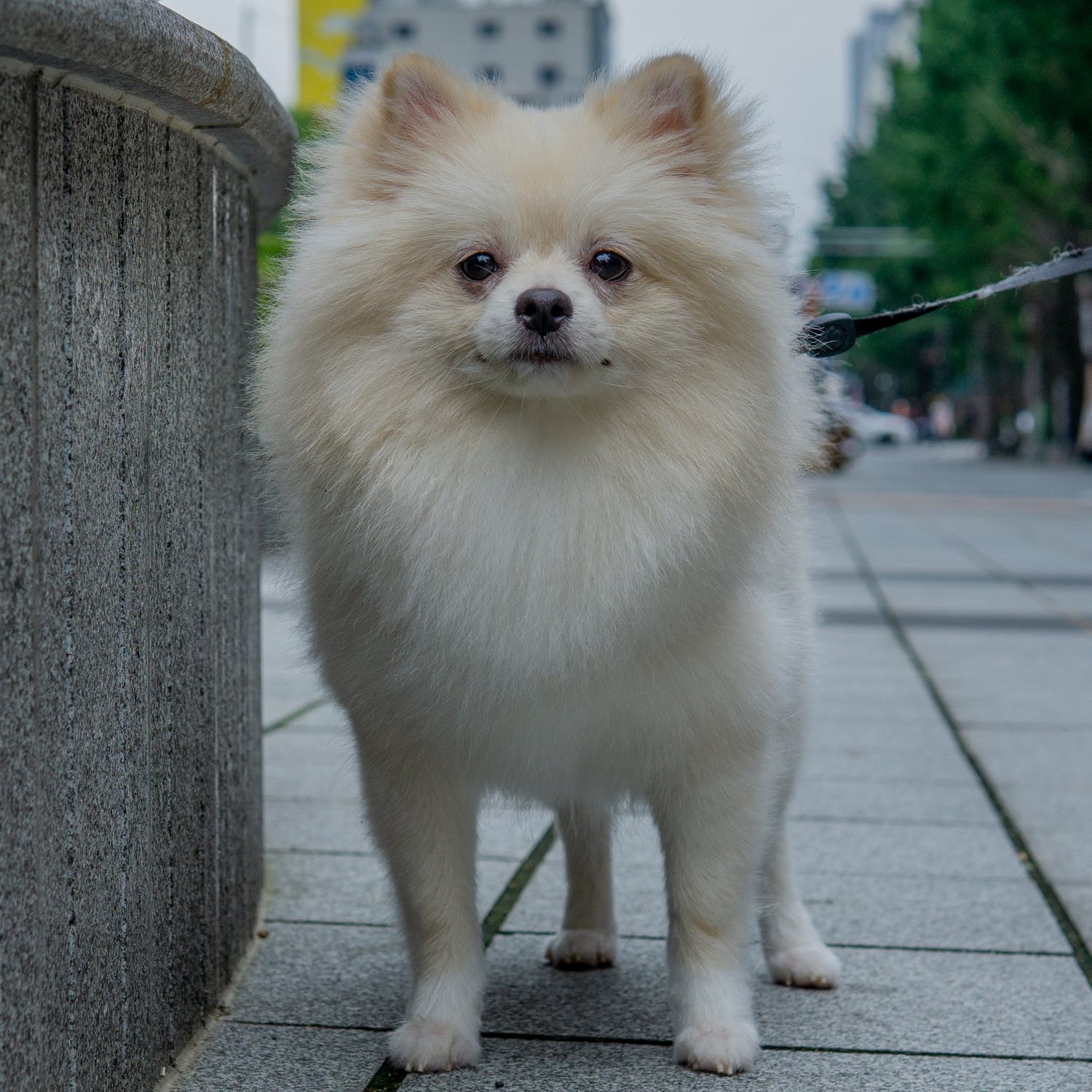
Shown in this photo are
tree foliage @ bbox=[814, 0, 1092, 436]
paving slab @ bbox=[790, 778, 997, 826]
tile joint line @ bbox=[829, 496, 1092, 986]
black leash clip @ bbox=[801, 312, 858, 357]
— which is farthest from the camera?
tree foliage @ bbox=[814, 0, 1092, 436]

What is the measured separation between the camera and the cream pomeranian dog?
2.73m

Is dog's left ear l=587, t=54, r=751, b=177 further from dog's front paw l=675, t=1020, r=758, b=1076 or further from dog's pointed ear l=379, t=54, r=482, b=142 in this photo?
dog's front paw l=675, t=1020, r=758, b=1076

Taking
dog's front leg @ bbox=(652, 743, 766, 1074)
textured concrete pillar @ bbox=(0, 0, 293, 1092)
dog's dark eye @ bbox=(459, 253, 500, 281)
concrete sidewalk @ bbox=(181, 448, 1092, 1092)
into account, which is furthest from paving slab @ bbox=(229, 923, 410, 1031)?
dog's dark eye @ bbox=(459, 253, 500, 281)

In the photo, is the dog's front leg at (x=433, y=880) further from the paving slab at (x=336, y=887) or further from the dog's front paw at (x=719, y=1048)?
Result: the paving slab at (x=336, y=887)

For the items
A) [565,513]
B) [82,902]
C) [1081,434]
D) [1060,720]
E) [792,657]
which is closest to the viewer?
[82,902]

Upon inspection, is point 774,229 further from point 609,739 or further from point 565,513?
point 609,739

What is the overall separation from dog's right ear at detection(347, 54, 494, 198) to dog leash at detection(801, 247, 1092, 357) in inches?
38.5

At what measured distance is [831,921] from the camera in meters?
4.00

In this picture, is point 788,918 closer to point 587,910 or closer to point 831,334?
point 587,910

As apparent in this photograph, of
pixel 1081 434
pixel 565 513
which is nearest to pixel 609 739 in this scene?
pixel 565 513

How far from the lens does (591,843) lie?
3.60m

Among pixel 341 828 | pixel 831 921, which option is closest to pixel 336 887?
pixel 341 828

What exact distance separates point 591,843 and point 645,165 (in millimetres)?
1617

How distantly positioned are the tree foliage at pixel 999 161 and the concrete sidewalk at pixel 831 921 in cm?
2452
